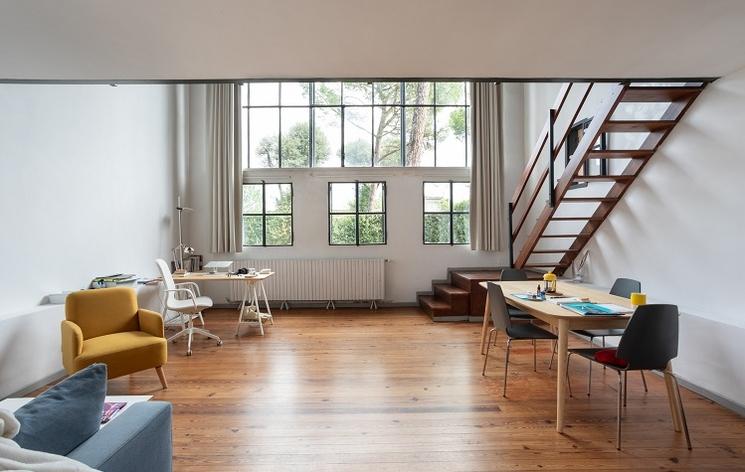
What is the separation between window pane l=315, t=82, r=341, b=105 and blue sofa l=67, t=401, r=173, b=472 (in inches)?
233

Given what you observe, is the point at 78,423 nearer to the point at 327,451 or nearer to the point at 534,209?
the point at 327,451

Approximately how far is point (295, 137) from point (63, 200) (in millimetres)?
3696

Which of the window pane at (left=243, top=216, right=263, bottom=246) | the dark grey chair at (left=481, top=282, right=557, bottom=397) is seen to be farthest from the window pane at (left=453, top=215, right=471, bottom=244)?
the window pane at (left=243, top=216, right=263, bottom=246)

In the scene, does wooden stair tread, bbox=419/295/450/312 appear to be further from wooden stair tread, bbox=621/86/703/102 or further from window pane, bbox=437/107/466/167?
wooden stair tread, bbox=621/86/703/102

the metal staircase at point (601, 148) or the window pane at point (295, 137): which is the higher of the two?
the window pane at point (295, 137)

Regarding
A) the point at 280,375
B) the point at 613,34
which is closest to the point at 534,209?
the point at 613,34

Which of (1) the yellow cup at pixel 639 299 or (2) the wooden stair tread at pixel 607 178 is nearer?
(1) the yellow cup at pixel 639 299

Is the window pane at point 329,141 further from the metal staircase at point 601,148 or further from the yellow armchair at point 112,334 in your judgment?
the yellow armchair at point 112,334

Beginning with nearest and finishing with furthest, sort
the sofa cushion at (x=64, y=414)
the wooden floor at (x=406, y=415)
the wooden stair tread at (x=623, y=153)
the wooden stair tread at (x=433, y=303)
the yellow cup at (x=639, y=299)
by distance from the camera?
the sofa cushion at (x=64, y=414), the wooden floor at (x=406, y=415), the yellow cup at (x=639, y=299), the wooden stair tread at (x=623, y=153), the wooden stair tread at (x=433, y=303)

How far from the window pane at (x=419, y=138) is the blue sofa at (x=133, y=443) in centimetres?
572

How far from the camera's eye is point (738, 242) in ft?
9.48

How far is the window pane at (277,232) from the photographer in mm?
6535

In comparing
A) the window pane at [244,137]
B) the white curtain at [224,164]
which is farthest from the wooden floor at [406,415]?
the window pane at [244,137]

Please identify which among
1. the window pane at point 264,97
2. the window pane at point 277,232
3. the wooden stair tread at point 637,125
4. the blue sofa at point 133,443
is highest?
the window pane at point 264,97
